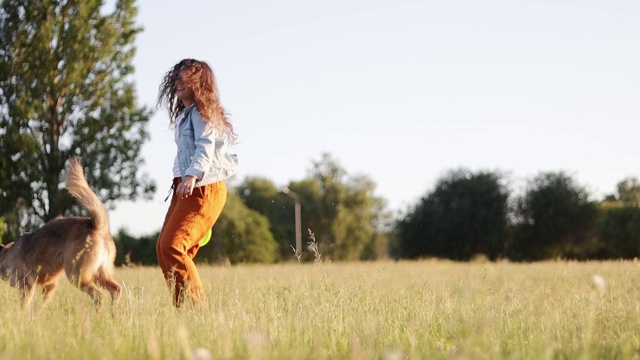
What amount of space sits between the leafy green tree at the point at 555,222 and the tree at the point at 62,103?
1075 inches

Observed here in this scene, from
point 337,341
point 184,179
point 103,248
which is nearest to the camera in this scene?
point 337,341

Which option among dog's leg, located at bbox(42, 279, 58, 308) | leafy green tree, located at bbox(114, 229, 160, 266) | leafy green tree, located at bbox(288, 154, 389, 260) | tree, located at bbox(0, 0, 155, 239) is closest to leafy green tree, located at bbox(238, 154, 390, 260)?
leafy green tree, located at bbox(288, 154, 389, 260)

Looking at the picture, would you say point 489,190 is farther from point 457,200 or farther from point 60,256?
point 60,256

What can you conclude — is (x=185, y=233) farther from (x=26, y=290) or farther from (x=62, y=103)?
(x=62, y=103)

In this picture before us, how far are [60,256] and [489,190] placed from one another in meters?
45.4

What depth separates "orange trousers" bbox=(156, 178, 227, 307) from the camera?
23.2ft

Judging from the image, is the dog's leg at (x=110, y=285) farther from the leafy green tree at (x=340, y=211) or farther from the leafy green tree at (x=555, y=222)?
the leafy green tree at (x=340, y=211)

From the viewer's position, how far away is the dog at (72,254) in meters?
8.12

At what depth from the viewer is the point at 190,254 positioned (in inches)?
295

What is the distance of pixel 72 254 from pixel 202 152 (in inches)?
94.4

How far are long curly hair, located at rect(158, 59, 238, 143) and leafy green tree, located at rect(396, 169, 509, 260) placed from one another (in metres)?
43.2

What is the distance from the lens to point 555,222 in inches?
1913

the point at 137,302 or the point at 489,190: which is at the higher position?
the point at 489,190

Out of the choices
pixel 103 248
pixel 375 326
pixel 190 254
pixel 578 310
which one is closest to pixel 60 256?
pixel 103 248
